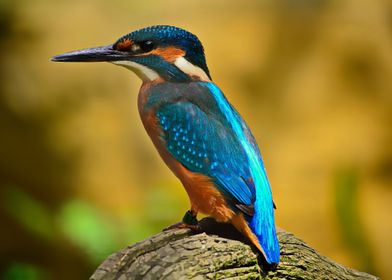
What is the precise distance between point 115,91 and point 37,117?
2.23 ft

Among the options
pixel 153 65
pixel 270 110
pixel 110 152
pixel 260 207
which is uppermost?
pixel 270 110

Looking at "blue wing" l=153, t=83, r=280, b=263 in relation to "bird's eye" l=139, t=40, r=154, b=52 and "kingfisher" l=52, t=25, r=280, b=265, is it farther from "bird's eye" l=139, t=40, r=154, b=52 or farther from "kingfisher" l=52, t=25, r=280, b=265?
"bird's eye" l=139, t=40, r=154, b=52

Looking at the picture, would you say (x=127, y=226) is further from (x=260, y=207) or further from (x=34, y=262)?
(x=260, y=207)

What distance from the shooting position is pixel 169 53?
10.8 ft

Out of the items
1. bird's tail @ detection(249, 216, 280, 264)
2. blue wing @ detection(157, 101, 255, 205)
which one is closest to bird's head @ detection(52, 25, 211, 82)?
blue wing @ detection(157, 101, 255, 205)

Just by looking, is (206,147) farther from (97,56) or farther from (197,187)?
(97,56)

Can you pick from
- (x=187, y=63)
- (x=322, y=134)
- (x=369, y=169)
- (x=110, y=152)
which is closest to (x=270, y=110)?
(x=322, y=134)

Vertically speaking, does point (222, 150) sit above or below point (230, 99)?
below

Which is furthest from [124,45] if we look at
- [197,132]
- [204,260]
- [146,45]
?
[204,260]

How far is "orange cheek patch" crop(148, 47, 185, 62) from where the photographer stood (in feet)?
10.8

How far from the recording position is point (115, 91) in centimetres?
660

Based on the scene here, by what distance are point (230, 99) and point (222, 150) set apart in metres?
3.40

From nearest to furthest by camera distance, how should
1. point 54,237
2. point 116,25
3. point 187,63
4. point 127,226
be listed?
point 187,63 → point 127,226 → point 54,237 → point 116,25

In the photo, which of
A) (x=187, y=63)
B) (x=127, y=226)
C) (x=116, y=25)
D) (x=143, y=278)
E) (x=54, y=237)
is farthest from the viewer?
(x=116, y=25)
